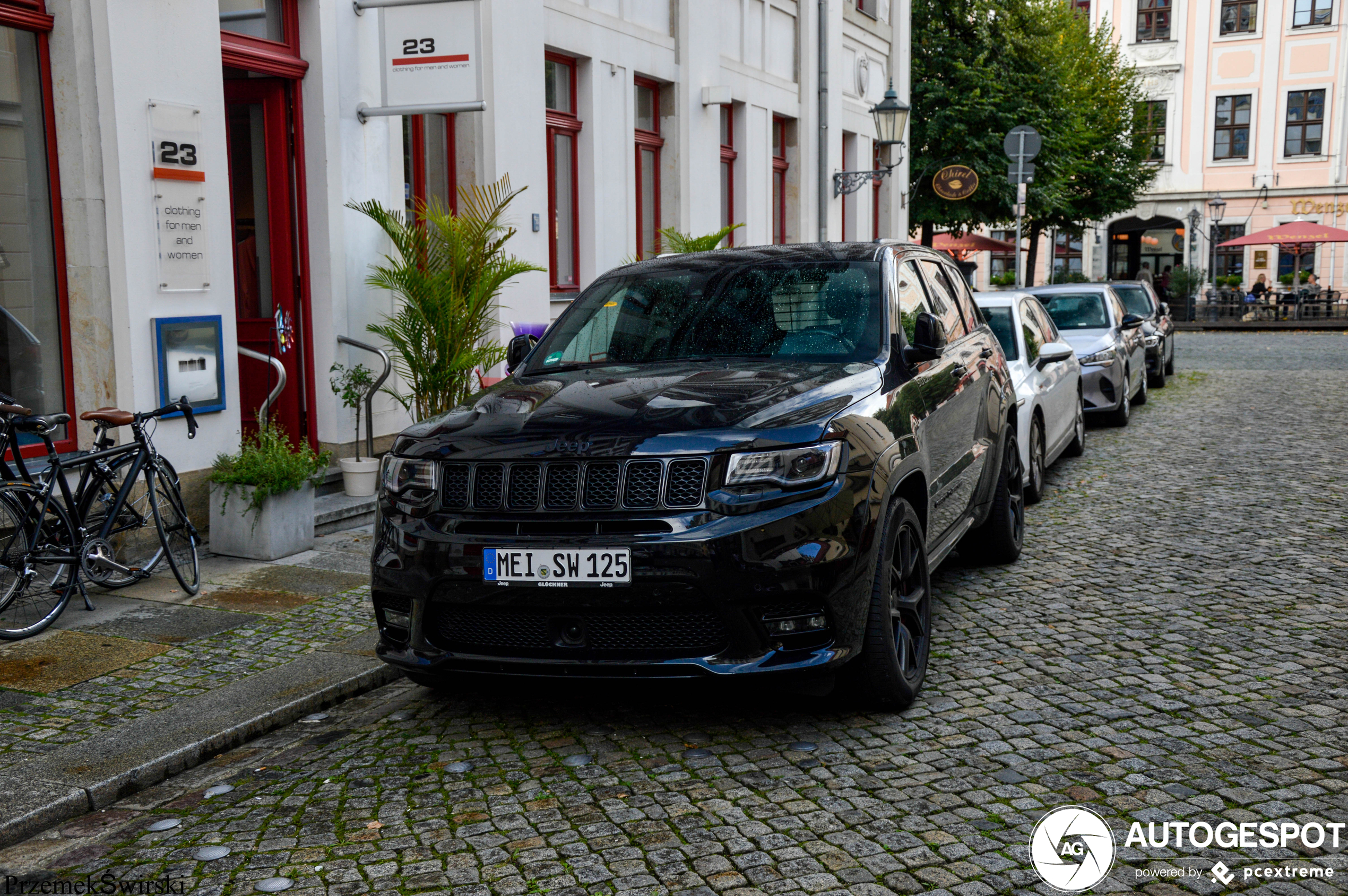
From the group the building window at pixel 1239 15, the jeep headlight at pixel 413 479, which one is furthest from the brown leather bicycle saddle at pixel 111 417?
the building window at pixel 1239 15

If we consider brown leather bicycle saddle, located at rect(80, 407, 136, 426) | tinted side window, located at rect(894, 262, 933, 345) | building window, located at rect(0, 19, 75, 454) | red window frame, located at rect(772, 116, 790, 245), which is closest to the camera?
tinted side window, located at rect(894, 262, 933, 345)

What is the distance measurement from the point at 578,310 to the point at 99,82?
3433 millimetres

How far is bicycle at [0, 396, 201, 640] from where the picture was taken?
6113 mm

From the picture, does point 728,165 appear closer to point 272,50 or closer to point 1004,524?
point 272,50

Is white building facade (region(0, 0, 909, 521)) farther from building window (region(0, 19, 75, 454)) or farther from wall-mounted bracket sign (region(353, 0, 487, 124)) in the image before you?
wall-mounted bracket sign (region(353, 0, 487, 124))

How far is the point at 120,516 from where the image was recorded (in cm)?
685

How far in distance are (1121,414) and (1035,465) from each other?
553cm

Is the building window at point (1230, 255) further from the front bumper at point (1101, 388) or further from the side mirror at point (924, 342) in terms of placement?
the side mirror at point (924, 342)

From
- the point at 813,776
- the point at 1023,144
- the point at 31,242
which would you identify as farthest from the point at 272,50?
the point at 1023,144

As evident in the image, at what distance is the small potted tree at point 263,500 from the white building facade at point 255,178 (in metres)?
0.43

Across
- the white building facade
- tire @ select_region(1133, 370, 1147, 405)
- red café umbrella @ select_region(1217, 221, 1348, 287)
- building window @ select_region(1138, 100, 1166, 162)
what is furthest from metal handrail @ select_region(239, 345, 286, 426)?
building window @ select_region(1138, 100, 1166, 162)

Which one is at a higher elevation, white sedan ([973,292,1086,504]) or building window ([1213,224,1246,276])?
building window ([1213,224,1246,276])

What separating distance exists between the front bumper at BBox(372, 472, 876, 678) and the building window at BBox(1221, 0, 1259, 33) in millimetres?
56346

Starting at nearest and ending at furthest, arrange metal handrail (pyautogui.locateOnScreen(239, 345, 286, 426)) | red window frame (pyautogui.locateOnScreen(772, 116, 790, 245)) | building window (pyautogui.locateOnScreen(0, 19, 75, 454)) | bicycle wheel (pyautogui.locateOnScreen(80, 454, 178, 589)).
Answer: bicycle wheel (pyautogui.locateOnScreen(80, 454, 178, 589)) → building window (pyautogui.locateOnScreen(0, 19, 75, 454)) → metal handrail (pyautogui.locateOnScreen(239, 345, 286, 426)) → red window frame (pyautogui.locateOnScreen(772, 116, 790, 245))
